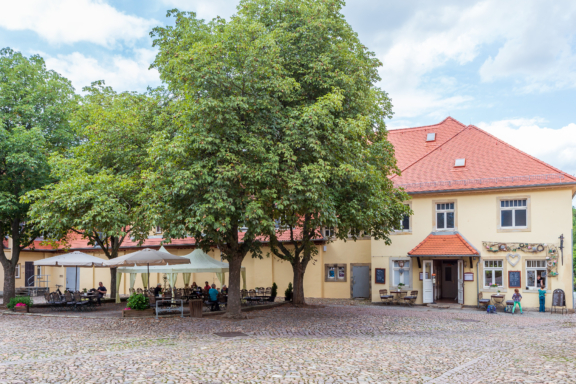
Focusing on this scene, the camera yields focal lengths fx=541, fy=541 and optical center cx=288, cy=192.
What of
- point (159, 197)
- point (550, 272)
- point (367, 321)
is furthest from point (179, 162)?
point (550, 272)

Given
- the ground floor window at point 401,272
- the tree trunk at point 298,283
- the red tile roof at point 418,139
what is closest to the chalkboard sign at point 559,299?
the ground floor window at point 401,272

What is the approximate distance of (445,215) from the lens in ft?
88.1

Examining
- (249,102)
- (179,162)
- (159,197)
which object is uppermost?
(249,102)

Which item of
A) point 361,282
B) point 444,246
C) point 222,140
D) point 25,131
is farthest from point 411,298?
point 25,131

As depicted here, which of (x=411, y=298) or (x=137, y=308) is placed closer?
(x=137, y=308)

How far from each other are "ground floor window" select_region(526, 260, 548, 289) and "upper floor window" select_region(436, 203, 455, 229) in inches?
156

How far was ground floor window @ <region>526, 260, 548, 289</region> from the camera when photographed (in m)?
24.2

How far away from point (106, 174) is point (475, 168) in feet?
57.1

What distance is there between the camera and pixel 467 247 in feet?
82.9

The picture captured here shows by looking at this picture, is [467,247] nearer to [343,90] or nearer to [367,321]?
[367,321]

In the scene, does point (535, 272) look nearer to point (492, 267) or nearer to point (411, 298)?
point (492, 267)

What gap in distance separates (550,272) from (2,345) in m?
21.2

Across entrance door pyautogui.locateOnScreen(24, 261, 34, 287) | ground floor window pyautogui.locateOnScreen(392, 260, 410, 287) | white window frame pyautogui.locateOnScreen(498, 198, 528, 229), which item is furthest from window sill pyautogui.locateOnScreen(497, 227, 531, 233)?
entrance door pyautogui.locateOnScreen(24, 261, 34, 287)

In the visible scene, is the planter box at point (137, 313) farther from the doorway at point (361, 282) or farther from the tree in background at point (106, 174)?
the doorway at point (361, 282)
